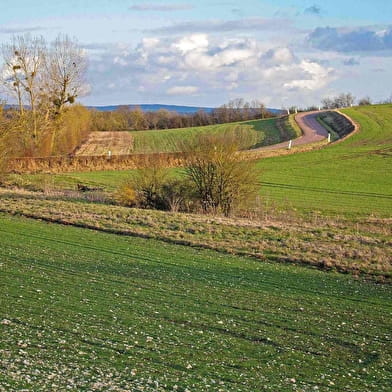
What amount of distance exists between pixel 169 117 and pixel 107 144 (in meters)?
40.7

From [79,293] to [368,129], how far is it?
214 ft

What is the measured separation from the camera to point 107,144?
7625 cm

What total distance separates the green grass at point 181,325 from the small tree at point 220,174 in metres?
13.5

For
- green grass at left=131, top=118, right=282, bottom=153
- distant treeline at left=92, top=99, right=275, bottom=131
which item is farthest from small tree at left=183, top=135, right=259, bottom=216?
distant treeline at left=92, top=99, right=275, bottom=131

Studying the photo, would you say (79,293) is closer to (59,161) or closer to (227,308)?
(227,308)

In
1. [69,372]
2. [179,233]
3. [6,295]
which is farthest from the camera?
[179,233]

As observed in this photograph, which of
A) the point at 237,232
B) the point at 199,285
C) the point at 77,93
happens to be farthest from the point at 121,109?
the point at 199,285

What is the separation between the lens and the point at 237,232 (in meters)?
23.3

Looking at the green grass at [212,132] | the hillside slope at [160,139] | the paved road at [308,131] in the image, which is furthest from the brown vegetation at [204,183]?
the green grass at [212,132]

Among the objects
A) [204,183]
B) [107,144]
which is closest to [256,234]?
[204,183]

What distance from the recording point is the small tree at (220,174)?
103 ft

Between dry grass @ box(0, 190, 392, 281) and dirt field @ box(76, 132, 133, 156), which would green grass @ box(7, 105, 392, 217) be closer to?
dry grass @ box(0, 190, 392, 281)

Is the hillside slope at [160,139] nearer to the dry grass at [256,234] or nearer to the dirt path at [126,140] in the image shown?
the dirt path at [126,140]

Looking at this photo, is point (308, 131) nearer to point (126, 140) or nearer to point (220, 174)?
point (126, 140)
